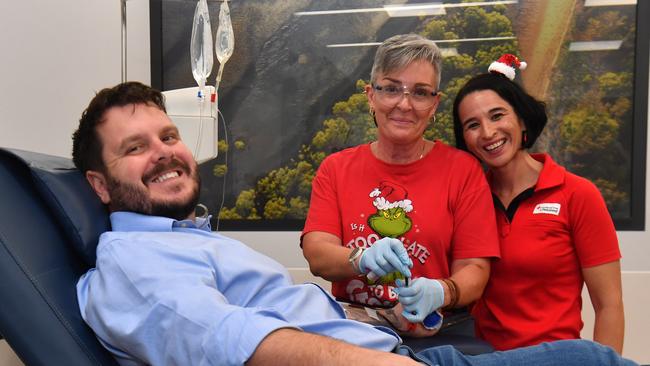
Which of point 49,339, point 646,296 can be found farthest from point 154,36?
point 646,296

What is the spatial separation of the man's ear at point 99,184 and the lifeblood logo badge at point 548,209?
1.23 m

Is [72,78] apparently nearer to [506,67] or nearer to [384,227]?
[384,227]

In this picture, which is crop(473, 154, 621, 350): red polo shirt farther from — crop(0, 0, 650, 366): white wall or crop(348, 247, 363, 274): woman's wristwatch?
crop(0, 0, 650, 366): white wall

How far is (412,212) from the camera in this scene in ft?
5.42

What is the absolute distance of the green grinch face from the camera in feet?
5.38

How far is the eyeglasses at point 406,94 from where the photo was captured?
5.37 feet

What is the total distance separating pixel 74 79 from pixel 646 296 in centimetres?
310

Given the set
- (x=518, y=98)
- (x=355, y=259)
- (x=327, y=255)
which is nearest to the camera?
(x=355, y=259)

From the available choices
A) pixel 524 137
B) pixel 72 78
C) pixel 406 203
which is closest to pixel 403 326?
pixel 406 203

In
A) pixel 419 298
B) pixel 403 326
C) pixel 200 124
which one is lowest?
pixel 403 326

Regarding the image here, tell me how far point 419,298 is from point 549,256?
1.64 feet

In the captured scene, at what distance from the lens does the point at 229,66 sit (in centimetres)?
305

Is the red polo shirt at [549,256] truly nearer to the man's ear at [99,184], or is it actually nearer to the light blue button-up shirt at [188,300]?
the light blue button-up shirt at [188,300]

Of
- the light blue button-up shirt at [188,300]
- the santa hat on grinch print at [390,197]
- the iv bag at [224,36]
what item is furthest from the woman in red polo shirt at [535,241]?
the iv bag at [224,36]
